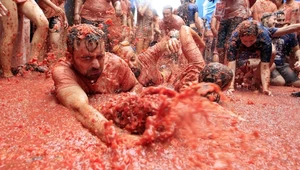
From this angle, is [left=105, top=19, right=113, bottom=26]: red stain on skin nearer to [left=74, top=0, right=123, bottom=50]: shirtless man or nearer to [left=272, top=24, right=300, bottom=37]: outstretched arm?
[left=74, top=0, right=123, bottom=50]: shirtless man

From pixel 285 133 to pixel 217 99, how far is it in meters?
0.85

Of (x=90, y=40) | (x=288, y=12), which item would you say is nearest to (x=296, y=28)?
(x=288, y=12)

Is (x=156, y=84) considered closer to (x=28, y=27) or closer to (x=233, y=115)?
(x=233, y=115)

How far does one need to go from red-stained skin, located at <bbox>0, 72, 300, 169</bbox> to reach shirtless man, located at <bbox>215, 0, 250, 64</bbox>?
290 centimetres

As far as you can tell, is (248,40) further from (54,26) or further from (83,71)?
(54,26)

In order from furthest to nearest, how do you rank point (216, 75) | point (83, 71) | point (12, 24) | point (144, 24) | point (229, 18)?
point (144, 24) < point (229, 18) < point (12, 24) < point (216, 75) < point (83, 71)

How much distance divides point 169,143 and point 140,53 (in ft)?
8.38

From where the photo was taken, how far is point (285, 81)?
17.3 ft

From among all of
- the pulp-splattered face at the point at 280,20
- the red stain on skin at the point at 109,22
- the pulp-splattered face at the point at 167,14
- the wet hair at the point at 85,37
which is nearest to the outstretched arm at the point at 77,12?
the red stain on skin at the point at 109,22

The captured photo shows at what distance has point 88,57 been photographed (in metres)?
2.47

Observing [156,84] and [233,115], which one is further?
[156,84]

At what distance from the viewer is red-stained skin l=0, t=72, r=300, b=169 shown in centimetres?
139

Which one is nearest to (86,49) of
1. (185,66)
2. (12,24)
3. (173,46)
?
(173,46)

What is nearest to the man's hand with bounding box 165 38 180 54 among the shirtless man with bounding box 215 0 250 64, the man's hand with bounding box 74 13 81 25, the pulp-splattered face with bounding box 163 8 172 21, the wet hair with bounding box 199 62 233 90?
the wet hair with bounding box 199 62 233 90
